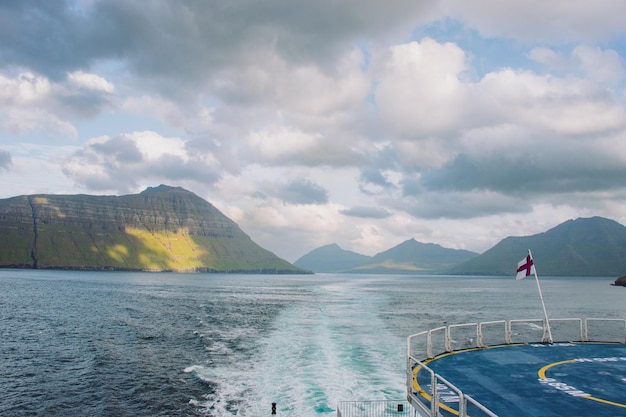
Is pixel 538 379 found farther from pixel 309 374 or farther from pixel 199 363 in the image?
pixel 199 363

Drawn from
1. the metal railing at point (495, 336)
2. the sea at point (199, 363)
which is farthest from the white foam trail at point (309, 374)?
the metal railing at point (495, 336)

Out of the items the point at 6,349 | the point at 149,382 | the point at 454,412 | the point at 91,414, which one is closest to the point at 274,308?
the point at 6,349

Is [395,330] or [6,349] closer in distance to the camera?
[6,349]

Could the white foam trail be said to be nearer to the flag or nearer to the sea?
the sea

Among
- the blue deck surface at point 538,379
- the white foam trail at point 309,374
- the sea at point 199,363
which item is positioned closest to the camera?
the blue deck surface at point 538,379

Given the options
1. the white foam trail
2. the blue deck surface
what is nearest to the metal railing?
the blue deck surface

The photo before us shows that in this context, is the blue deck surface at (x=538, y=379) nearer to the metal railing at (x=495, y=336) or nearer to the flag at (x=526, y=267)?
the metal railing at (x=495, y=336)

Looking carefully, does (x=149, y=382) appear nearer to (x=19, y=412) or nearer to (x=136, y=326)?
(x=19, y=412)

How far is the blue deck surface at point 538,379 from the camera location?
18750 millimetres

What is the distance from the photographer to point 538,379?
918 inches

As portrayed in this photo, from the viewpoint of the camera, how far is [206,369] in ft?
141

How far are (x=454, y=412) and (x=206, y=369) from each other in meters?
30.7

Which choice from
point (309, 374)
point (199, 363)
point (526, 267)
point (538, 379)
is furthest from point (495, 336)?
point (538, 379)

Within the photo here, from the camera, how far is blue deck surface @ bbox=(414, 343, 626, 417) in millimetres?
18750
